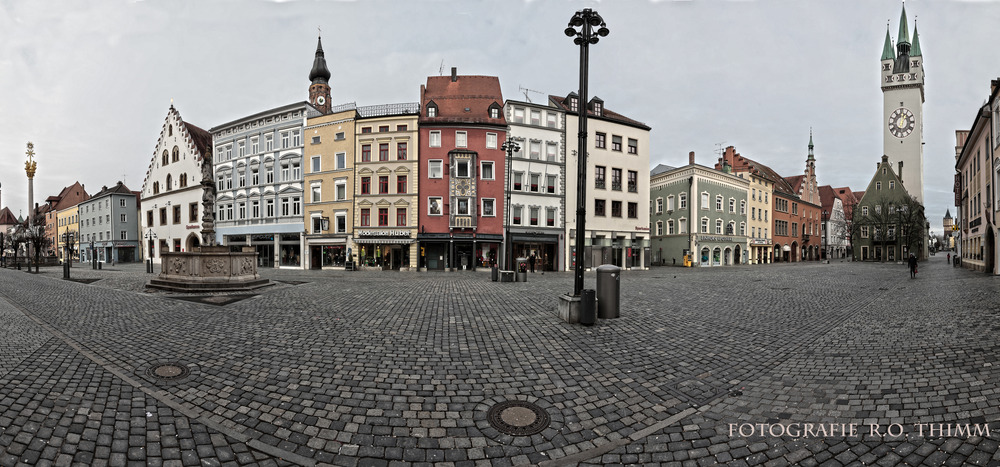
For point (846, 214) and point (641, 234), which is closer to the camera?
point (641, 234)

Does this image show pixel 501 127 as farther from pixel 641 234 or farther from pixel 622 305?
pixel 622 305

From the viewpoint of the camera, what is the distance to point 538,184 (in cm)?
3491

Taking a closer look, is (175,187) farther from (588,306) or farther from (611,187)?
(588,306)

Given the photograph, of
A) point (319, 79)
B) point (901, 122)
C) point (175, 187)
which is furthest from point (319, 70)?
point (901, 122)

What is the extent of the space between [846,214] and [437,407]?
110 metres

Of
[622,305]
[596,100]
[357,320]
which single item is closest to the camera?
[357,320]

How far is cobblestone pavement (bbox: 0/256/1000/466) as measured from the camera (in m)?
3.45

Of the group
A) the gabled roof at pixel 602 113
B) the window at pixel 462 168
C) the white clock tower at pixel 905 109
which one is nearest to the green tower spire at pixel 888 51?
the white clock tower at pixel 905 109

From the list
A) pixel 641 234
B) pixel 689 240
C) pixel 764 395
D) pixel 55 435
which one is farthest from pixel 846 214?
pixel 55 435

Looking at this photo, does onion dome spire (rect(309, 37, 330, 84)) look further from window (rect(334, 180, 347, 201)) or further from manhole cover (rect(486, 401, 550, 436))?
manhole cover (rect(486, 401, 550, 436))

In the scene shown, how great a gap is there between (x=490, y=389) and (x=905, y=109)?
10938cm

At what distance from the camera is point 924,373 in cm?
519

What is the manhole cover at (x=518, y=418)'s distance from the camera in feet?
12.6

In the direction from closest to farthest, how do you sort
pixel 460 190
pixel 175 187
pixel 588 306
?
1. pixel 588 306
2. pixel 460 190
3. pixel 175 187
